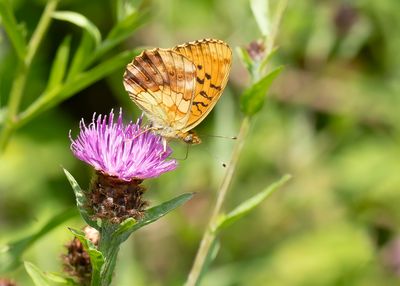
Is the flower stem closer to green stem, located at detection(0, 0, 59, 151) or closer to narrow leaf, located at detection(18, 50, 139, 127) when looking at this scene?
narrow leaf, located at detection(18, 50, 139, 127)

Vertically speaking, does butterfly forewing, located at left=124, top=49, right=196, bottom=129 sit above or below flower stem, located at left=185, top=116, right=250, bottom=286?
above

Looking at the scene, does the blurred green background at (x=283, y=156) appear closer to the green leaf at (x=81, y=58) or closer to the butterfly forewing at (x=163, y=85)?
the green leaf at (x=81, y=58)

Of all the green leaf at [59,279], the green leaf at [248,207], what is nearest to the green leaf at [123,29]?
the green leaf at [248,207]

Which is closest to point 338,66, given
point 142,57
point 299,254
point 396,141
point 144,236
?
point 396,141

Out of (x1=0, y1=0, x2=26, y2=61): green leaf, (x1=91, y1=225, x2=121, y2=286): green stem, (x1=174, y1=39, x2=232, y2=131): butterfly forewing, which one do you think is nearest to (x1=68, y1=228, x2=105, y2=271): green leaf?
(x1=91, y1=225, x2=121, y2=286): green stem

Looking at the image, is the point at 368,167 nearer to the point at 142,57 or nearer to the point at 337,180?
the point at 337,180

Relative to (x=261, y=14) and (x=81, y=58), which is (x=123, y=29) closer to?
(x=81, y=58)
